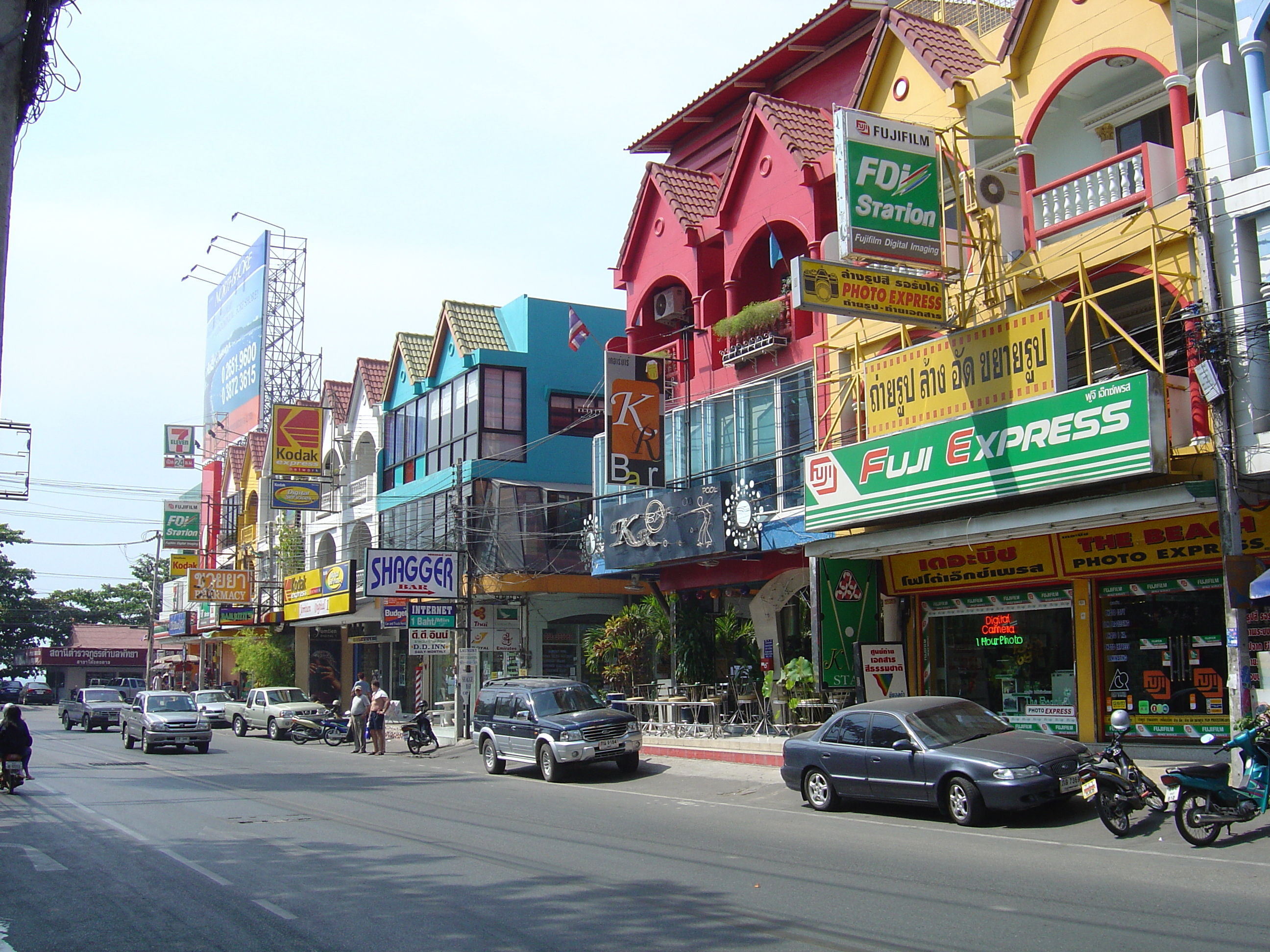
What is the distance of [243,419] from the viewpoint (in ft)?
210

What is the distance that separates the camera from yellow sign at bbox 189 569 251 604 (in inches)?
1823

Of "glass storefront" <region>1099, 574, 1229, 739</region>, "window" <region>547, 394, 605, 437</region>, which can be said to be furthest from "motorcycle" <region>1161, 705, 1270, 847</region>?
"window" <region>547, 394, 605, 437</region>

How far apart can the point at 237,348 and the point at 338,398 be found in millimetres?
22935

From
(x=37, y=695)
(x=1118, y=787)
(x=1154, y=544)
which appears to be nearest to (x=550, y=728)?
(x=1154, y=544)

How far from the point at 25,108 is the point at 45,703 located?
78.5 meters

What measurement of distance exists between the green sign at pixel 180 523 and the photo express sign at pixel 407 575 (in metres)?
31.6

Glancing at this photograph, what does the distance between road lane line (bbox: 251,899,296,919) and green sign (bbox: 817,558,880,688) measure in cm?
1248

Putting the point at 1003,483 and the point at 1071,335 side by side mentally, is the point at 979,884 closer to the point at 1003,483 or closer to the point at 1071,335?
the point at 1003,483

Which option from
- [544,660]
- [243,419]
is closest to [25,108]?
[544,660]

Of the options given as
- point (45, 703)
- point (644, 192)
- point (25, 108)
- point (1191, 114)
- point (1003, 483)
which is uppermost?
point (644, 192)

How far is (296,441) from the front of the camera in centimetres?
4219

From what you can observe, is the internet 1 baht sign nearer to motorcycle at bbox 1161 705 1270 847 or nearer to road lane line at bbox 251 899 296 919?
motorcycle at bbox 1161 705 1270 847

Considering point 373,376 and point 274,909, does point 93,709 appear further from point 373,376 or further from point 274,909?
point 274,909

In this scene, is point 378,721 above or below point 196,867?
above
